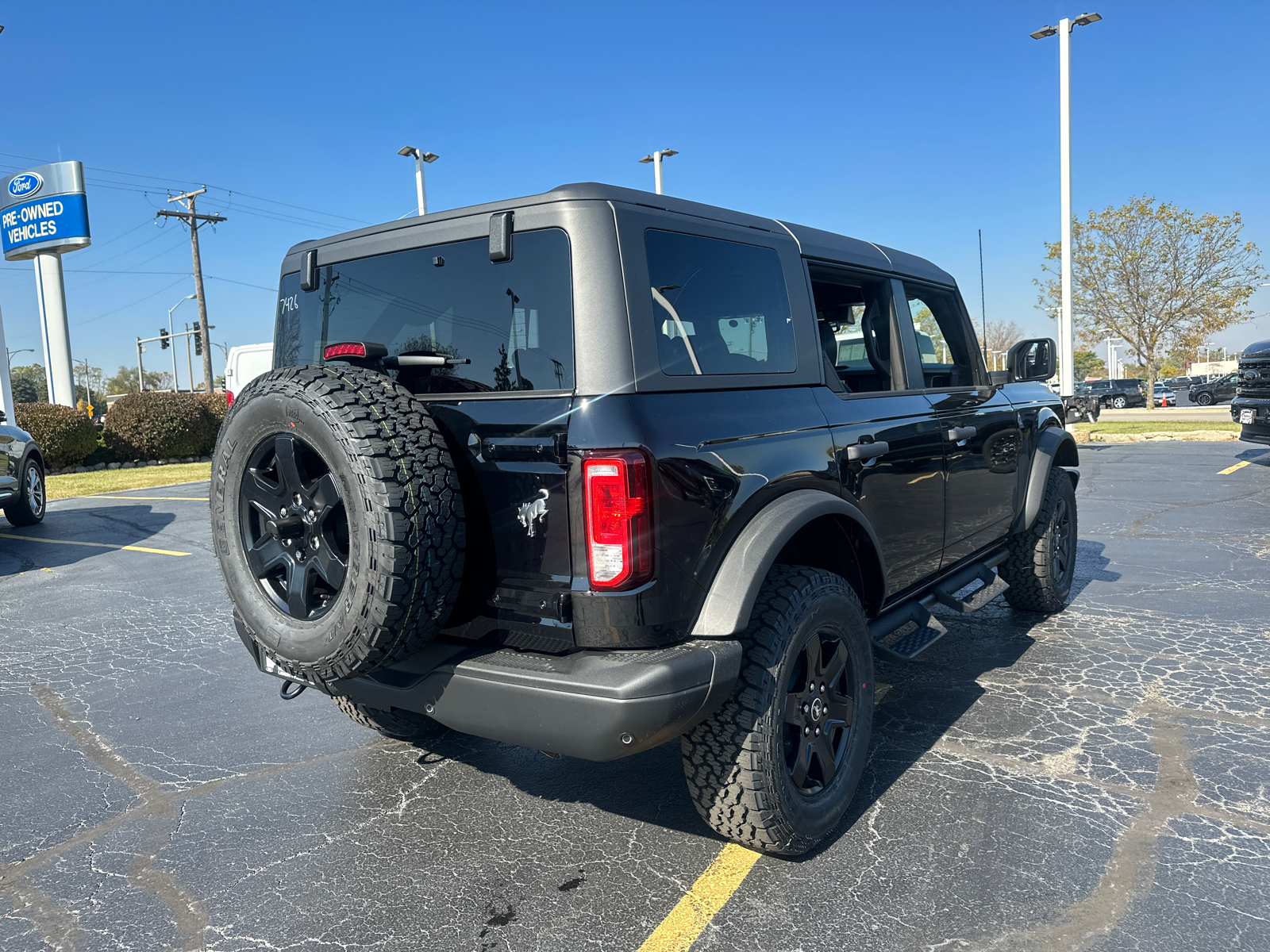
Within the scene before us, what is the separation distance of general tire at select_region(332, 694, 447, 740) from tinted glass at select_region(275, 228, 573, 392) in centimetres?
148

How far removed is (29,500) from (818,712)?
35.6 ft

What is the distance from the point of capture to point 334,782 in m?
3.49

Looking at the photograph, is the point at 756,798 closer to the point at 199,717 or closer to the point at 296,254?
the point at 296,254

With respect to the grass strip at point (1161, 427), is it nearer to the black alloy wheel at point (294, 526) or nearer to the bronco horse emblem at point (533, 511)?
the bronco horse emblem at point (533, 511)

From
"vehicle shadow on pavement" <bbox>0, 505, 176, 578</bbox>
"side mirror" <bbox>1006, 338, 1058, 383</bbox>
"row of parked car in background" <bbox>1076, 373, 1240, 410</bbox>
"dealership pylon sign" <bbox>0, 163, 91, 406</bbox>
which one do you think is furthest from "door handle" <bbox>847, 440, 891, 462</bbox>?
"row of parked car in background" <bbox>1076, 373, 1240, 410</bbox>

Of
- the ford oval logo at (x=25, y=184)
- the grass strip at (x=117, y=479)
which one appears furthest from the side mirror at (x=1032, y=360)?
the ford oval logo at (x=25, y=184)

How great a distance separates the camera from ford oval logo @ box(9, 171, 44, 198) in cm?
2686

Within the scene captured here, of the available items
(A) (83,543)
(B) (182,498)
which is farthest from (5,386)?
(A) (83,543)

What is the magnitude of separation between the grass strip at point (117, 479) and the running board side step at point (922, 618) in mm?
12787

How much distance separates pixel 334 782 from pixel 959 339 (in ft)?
12.1

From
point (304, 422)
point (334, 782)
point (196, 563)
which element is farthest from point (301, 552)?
point (196, 563)

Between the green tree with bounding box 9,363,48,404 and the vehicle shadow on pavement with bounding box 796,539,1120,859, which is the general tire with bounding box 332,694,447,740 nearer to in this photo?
the vehicle shadow on pavement with bounding box 796,539,1120,859

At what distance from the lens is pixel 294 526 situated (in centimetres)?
266

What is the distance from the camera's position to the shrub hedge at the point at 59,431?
20109mm
